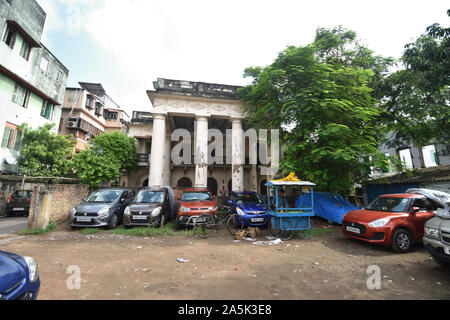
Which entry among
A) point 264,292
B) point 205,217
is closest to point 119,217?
point 205,217

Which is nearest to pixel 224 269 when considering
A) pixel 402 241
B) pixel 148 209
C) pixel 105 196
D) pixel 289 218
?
pixel 289 218

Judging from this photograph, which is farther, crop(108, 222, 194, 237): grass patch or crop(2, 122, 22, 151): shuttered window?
crop(2, 122, 22, 151): shuttered window

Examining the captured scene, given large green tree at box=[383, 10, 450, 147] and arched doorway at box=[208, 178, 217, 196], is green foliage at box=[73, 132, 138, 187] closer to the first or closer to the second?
arched doorway at box=[208, 178, 217, 196]

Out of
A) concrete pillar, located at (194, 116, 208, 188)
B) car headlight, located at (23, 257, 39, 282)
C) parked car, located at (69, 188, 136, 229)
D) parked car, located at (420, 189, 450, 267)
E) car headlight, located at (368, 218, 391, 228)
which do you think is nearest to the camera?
car headlight, located at (23, 257, 39, 282)

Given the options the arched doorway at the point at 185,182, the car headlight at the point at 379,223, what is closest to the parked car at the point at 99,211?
the car headlight at the point at 379,223

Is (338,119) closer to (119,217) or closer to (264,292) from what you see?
(264,292)

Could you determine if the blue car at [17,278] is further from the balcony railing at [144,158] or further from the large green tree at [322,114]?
the balcony railing at [144,158]

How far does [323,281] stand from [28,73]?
22483 mm

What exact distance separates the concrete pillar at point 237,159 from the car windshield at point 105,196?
750 cm

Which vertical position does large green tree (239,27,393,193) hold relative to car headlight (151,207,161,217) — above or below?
above

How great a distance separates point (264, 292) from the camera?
3.27 meters

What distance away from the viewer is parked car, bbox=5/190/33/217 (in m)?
12.4


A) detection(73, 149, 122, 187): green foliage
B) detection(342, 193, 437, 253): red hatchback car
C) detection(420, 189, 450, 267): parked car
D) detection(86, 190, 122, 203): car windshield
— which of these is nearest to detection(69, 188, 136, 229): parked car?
detection(86, 190, 122, 203): car windshield

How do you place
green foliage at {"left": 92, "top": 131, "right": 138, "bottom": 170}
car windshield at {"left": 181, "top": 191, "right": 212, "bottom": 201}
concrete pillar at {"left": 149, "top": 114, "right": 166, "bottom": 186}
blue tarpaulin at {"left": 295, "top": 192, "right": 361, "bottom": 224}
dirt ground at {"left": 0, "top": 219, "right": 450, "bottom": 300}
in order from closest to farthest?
dirt ground at {"left": 0, "top": 219, "right": 450, "bottom": 300} < car windshield at {"left": 181, "top": 191, "right": 212, "bottom": 201} < blue tarpaulin at {"left": 295, "top": 192, "right": 361, "bottom": 224} < concrete pillar at {"left": 149, "top": 114, "right": 166, "bottom": 186} < green foliage at {"left": 92, "top": 131, "right": 138, "bottom": 170}
